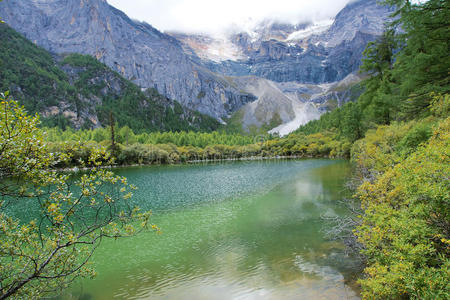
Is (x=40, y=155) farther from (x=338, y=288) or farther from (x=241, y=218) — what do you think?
(x=241, y=218)

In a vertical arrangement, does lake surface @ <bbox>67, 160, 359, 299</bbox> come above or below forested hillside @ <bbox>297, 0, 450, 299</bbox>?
below

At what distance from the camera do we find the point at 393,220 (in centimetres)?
885

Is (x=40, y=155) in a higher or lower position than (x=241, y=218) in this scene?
higher

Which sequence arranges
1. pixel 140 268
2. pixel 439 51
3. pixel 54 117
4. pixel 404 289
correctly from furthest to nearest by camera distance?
pixel 54 117 < pixel 439 51 < pixel 140 268 < pixel 404 289

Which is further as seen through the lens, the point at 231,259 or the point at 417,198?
the point at 231,259

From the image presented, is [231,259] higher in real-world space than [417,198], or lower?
lower

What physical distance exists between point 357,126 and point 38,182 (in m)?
69.0

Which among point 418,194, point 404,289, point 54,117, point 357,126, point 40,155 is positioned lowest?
point 404,289

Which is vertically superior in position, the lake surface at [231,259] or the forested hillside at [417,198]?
the forested hillside at [417,198]

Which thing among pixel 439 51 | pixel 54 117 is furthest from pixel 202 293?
pixel 54 117

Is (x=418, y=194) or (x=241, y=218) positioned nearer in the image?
(x=418, y=194)

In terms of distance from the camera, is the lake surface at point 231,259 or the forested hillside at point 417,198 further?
the lake surface at point 231,259

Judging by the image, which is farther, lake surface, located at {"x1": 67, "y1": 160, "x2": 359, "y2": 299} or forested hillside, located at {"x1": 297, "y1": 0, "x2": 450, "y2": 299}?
lake surface, located at {"x1": 67, "y1": 160, "x2": 359, "y2": 299}

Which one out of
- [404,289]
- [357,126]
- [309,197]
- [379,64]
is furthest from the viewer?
[357,126]
